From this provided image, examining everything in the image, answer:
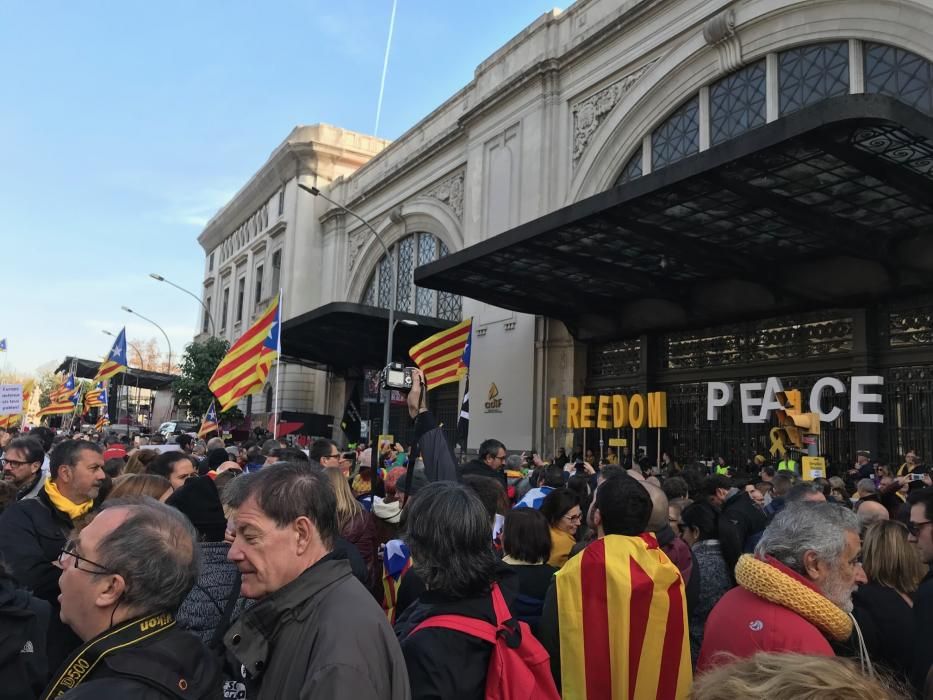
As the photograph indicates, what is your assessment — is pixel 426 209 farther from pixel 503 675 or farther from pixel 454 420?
pixel 503 675

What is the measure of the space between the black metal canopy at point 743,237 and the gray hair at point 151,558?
7.98 m

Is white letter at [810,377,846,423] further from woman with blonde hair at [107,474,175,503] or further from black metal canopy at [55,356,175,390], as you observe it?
black metal canopy at [55,356,175,390]

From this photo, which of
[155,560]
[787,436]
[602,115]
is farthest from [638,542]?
[602,115]

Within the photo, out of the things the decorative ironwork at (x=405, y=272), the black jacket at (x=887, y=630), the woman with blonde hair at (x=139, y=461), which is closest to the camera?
the black jacket at (x=887, y=630)

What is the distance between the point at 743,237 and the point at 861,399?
331cm

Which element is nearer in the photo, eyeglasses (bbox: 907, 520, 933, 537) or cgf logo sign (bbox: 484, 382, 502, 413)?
eyeglasses (bbox: 907, 520, 933, 537)

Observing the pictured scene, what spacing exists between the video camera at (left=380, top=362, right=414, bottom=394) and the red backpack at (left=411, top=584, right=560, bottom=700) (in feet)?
6.25

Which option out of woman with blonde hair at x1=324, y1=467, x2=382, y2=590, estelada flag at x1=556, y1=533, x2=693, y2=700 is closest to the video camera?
woman with blonde hair at x1=324, y1=467, x2=382, y2=590

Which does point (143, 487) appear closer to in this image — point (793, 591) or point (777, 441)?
point (793, 591)

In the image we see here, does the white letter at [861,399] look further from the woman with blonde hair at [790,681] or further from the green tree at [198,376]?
the green tree at [198,376]

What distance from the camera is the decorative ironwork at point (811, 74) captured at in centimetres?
1262

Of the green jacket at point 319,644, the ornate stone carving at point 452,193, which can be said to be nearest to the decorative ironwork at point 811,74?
the ornate stone carving at point 452,193

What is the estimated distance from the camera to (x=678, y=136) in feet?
50.9

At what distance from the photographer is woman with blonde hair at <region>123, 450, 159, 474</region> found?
5.42 m
